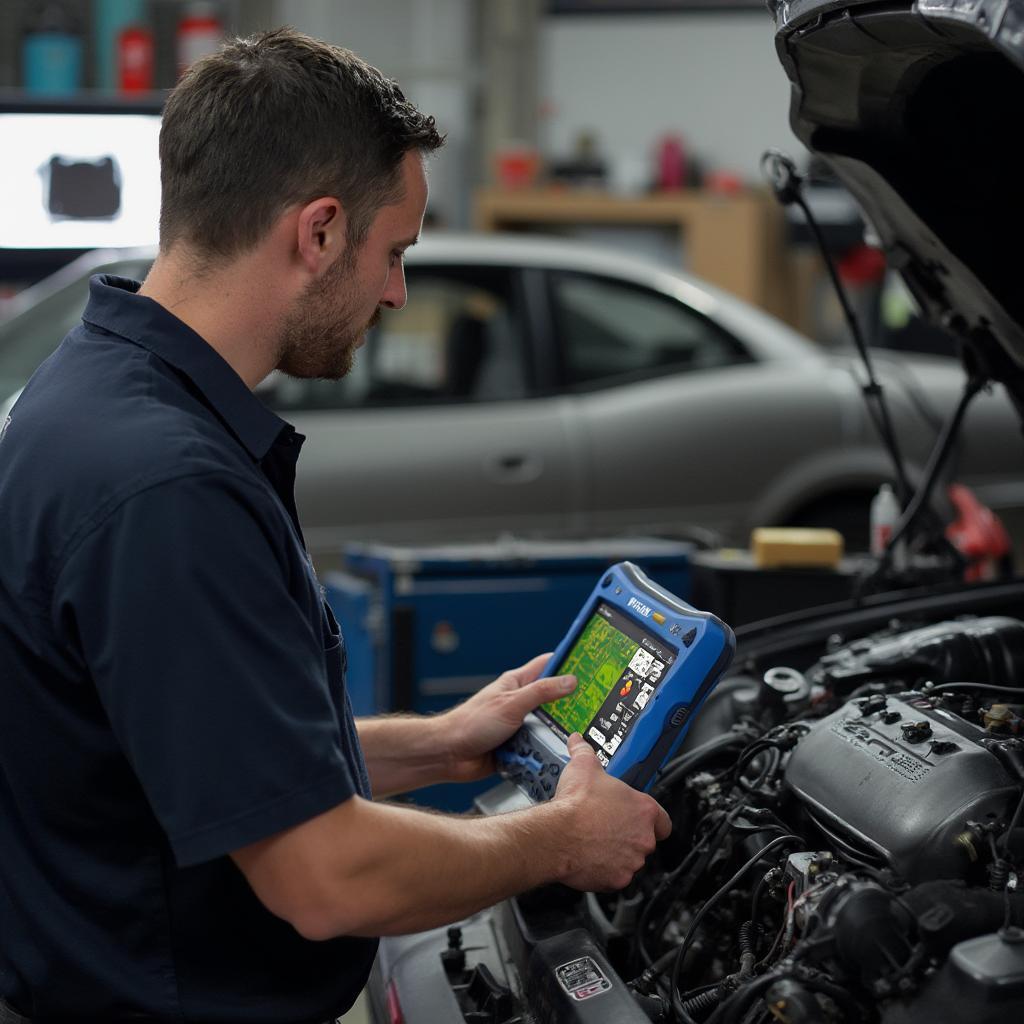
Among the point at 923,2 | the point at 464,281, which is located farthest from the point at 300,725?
the point at 464,281

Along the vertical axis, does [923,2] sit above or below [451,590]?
above

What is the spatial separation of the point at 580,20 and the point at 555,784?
7.80 meters

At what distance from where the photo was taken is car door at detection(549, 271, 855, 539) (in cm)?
455

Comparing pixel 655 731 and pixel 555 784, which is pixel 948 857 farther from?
pixel 555 784

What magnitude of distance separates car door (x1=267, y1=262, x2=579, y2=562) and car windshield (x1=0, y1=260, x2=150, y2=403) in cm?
60

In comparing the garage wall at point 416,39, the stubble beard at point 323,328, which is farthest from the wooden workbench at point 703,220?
the stubble beard at point 323,328

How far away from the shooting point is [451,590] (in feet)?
11.0

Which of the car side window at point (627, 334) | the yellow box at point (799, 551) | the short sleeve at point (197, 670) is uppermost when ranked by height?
the short sleeve at point (197, 670)

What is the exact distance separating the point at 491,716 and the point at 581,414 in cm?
286

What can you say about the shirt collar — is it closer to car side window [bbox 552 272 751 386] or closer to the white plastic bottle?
the white plastic bottle

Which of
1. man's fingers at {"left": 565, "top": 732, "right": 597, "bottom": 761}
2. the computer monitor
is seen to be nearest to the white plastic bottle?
man's fingers at {"left": 565, "top": 732, "right": 597, "bottom": 761}

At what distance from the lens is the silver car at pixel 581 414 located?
441 centimetres

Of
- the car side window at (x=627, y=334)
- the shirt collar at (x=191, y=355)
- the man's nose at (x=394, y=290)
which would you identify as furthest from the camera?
the car side window at (x=627, y=334)

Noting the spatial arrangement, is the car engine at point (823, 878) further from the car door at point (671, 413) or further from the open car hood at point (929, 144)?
the car door at point (671, 413)
